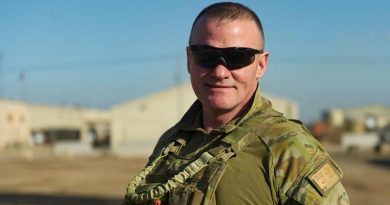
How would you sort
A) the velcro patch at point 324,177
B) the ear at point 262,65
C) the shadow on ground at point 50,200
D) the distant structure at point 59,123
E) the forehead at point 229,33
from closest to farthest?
1. the velcro patch at point 324,177
2. the forehead at point 229,33
3. the ear at point 262,65
4. the shadow on ground at point 50,200
5. the distant structure at point 59,123

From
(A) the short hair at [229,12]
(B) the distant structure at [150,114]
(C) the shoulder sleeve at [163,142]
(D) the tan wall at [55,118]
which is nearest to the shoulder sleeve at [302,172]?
(A) the short hair at [229,12]

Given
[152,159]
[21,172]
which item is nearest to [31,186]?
[21,172]

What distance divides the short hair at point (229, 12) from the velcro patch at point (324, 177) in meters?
0.53

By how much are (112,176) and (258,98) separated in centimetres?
2157

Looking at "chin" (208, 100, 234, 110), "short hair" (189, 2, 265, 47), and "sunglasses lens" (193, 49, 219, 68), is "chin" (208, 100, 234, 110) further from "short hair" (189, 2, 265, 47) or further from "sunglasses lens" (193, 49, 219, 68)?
"short hair" (189, 2, 265, 47)

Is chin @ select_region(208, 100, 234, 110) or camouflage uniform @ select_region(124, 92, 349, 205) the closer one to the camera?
camouflage uniform @ select_region(124, 92, 349, 205)

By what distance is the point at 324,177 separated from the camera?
1.73 metres

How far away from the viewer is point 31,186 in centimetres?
1892

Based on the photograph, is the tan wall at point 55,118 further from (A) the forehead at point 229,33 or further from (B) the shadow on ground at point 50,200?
(A) the forehead at point 229,33

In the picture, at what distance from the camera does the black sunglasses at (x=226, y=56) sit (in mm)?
1956

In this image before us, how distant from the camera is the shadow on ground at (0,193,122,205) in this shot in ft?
47.8

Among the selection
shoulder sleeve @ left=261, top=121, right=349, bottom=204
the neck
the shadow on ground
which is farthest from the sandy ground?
shoulder sleeve @ left=261, top=121, right=349, bottom=204

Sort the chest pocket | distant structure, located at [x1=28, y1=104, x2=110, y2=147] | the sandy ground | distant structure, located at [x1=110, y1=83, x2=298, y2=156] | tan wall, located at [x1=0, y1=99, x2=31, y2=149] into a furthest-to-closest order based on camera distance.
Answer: distant structure, located at [x1=28, y1=104, x2=110, y2=147], tan wall, located at [x1=0, y1=99, x2=31, y2=149], distant structure, located at [x1=110, y1=83, x2=298, y2=156], the sandy ground, the chest pocket

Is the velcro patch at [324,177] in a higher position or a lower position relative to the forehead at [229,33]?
lower
